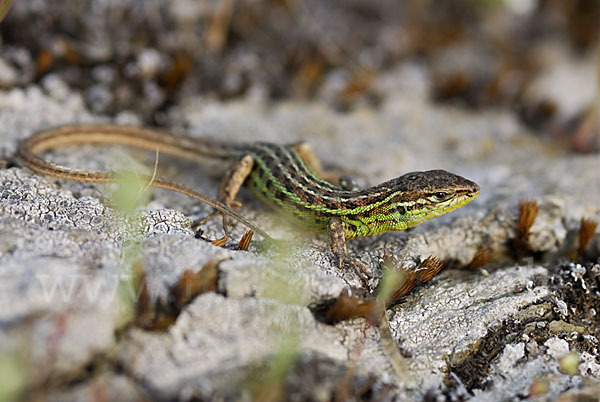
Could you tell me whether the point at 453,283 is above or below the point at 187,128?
below

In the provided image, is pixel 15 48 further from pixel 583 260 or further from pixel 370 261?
pixel 583 260

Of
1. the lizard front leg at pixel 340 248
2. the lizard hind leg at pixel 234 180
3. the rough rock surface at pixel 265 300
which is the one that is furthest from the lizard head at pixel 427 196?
the lizard hind leg at pixel 234 180

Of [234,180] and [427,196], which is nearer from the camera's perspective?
[427,196]

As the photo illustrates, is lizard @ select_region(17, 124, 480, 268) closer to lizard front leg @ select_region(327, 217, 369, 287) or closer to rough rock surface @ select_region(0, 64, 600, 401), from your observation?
lizard front leg @ select_region(327, 217, 369, 287)

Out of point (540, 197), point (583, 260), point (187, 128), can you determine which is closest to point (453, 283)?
point (583, 260)

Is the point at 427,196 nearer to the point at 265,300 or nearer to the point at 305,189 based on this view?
the point at 305,189

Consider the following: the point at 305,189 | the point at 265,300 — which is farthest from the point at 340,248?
the point at 265,300
